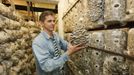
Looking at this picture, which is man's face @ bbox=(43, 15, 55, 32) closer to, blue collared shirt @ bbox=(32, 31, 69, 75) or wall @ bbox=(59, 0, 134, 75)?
blue collared shirt @ bbox=(32, 31, 69, 75)

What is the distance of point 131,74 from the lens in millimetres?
894

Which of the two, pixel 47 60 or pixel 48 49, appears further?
pixel 48 49

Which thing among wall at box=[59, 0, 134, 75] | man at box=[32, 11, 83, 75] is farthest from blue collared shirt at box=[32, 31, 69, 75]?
wall at box=[59, 0, 134, 75]

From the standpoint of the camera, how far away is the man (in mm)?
1505

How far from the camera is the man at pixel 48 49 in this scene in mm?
1505

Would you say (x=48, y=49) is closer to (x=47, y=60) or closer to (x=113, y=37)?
(x=47, y=60)

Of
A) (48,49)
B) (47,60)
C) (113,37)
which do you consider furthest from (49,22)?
(113,37)

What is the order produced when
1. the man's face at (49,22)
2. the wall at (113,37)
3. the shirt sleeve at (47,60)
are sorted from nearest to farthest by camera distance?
the wall at (113,37) → the shirt sleeve at (47,60) → the man's face at (49,22)

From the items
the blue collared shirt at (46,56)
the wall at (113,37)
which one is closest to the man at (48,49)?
the blue collared shirt at (46,56)

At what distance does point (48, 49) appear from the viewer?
170 cm

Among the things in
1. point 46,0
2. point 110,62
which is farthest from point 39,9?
point 110,62

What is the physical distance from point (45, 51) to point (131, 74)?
83cm

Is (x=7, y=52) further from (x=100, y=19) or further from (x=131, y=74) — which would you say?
(x=131, y=74)

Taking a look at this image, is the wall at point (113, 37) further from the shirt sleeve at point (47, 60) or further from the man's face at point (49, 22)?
the man's face at point (49, 22)
